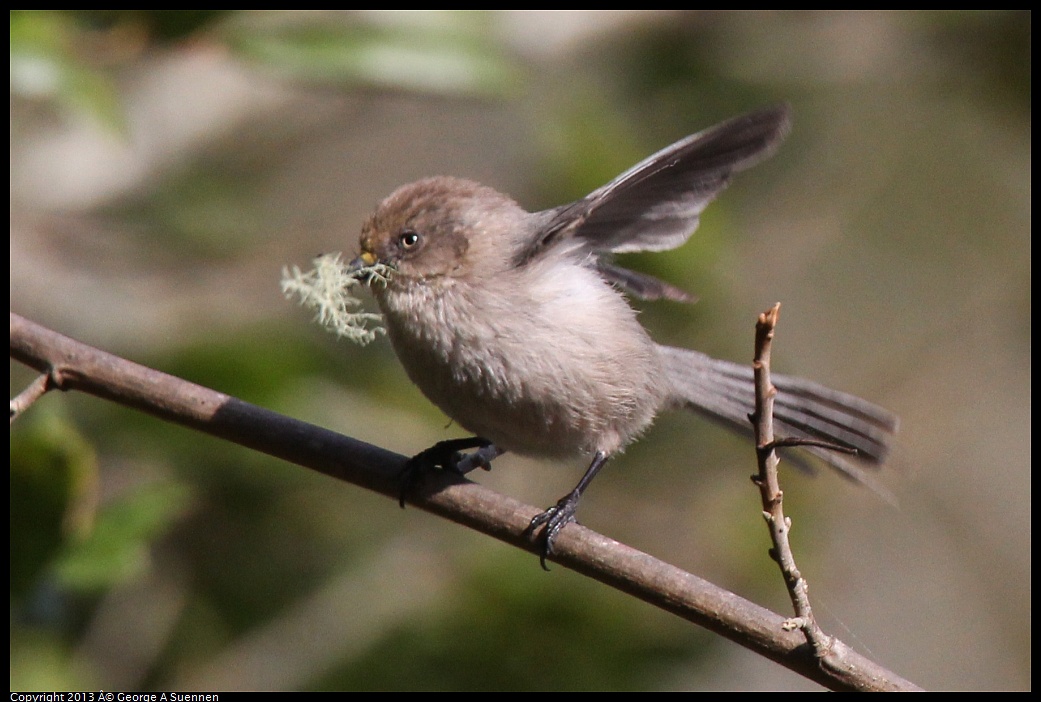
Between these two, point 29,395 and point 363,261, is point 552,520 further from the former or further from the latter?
point 29,395

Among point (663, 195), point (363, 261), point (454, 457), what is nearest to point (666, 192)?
point (663, 195)

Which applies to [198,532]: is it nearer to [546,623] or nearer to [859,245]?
[546,623]

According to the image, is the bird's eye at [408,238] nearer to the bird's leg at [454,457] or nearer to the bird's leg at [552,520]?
the bird's leg at [454,457]

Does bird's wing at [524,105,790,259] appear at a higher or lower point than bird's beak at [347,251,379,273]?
higher

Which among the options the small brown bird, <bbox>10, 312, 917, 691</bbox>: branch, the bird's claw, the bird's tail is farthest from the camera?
the bird's tail

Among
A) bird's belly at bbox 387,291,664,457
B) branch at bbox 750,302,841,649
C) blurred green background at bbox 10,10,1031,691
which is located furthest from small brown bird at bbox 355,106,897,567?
branch at bbox 750,302,841,649

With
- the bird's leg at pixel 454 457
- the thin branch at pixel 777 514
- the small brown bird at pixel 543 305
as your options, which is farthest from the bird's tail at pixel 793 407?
the thin branch at pixel 777 514

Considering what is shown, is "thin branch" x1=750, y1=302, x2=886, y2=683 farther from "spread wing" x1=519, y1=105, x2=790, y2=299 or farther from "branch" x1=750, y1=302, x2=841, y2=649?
"spread wing" x1=519, y1=105, x2=790, y2=299

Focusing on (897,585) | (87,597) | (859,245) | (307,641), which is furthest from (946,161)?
(87,597)
